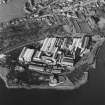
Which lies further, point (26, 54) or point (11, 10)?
point (11, 10)

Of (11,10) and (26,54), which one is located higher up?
(11,10)

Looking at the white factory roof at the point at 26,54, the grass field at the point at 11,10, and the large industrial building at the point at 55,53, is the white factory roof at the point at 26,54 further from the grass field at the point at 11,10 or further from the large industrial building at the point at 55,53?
the grass field at the point at 11,10

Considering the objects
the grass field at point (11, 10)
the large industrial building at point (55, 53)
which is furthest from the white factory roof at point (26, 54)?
the grass field at point (11, 10)

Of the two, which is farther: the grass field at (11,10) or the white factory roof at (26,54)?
the grass field at (11,10)

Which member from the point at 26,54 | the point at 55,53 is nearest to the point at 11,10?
the point at 26,54

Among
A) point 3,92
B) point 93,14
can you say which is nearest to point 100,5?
point 93,14

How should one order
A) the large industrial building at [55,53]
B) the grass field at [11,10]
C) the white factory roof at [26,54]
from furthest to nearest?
1. the grass field at [11,10]
2. the white factory roof at [26,54]
3. the large industrial building at [55,53]

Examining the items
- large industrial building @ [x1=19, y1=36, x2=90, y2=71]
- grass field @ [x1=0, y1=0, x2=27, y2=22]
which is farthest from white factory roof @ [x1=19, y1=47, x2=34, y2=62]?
grass field @ [x1=0, y1=0, x2=27, y2=22]

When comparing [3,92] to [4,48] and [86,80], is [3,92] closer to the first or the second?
[4,48]

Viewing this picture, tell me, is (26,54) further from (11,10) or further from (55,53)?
(11,10)

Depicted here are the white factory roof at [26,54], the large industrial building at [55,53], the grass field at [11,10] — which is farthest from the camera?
the grass field at [11,10]

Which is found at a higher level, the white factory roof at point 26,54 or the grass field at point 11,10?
the grass field at point 11,10
